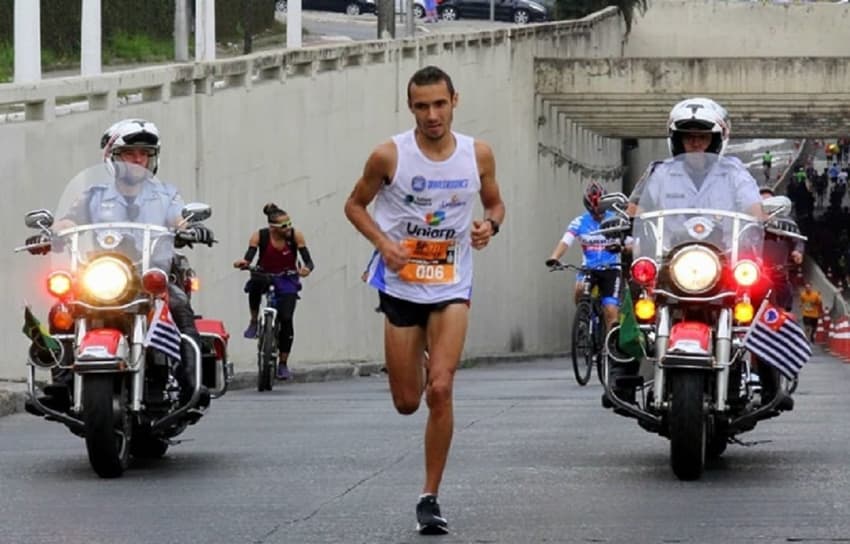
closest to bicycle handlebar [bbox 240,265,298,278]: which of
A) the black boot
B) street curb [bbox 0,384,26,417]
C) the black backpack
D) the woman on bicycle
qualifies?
the woman on bicycle

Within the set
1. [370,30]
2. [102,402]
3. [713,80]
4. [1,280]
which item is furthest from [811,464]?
[370,30]

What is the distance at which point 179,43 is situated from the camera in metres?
31.2

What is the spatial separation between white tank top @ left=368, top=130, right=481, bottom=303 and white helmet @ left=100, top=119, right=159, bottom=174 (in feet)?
9.23

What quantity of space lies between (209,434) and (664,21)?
59807mm

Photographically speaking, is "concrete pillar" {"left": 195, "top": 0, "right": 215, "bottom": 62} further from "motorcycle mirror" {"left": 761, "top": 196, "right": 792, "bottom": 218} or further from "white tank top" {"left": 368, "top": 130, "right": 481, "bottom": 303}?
"white tank top" {"left": 368, "top": 130, "right": 481, "bottom": 303}

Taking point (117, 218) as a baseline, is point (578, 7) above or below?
below

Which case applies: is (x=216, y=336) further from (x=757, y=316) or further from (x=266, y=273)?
(x=266, y=273)

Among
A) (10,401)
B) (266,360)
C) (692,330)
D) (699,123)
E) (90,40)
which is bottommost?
(266,360)

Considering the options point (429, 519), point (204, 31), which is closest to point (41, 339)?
point (429, 519)

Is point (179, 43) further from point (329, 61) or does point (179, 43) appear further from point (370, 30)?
point (370, 30)

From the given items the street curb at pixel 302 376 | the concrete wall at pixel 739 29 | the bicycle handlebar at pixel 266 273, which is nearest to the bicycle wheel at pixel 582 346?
the bicycle handlebar at pixel 266 273

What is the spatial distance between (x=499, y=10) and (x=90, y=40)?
183 feet

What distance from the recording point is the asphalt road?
29.7 ft

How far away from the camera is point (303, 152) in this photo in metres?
29.8
